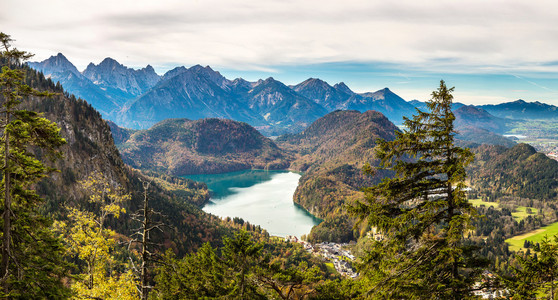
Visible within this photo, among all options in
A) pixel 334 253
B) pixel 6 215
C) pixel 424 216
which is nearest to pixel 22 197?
pixel 6 215

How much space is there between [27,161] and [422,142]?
1632 centimetres

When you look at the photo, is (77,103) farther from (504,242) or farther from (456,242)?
(504,242)

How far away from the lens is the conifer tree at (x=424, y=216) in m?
11.5

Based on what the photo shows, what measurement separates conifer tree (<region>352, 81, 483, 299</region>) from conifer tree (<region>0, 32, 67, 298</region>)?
1377 centimetres

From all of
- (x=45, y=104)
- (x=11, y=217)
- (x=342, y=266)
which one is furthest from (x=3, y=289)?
(x=45, y=104)

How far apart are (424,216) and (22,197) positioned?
56.8 ft

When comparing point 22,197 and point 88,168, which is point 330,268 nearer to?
point 88,168

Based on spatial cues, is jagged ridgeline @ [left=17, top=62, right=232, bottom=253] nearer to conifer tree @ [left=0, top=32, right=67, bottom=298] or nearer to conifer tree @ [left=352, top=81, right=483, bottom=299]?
conifer tree @ [left=0, top=32, right=67, bottom=298]

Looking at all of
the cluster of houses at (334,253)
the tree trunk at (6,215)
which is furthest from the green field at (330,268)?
the tree trunk at (6,215)

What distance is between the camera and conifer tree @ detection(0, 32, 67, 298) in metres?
12.2

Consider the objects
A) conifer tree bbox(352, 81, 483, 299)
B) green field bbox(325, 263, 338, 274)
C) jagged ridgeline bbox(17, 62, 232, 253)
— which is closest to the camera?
conifer tree bbox(352, 81, 483, 299)

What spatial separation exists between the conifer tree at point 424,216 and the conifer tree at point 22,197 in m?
13.8

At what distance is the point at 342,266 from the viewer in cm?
13350

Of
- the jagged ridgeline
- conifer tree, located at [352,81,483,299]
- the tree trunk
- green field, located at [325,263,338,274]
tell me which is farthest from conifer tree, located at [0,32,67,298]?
green field, located at [325,263,338,274]
